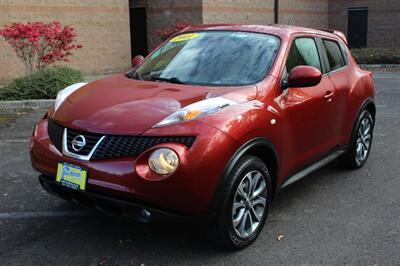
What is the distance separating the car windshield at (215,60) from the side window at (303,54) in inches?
7.4

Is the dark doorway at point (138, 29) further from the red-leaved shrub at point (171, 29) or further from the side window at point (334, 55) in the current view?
the side window at point (334, 55)

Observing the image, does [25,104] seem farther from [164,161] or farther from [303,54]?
[164,161]

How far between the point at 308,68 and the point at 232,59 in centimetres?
67

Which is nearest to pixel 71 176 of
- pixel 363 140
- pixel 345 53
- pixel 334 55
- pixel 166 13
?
pixel 334 55

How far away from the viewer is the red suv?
340 centimetres

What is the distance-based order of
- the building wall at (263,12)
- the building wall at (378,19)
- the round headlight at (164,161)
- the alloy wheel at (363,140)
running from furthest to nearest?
1. the building wall at (378,19)
2. the building wall at (263,12)
3. the alloy wheel at (363,140)
4. the round headlight at (164,161)

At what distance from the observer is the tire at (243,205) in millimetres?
3602

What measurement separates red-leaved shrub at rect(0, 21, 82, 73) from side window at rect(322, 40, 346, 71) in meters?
6.91

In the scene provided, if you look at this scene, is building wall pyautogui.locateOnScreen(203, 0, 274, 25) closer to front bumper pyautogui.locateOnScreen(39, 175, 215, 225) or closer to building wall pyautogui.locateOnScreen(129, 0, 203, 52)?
building wall pyautogui.locateOnScreen(129, 0, 203, 52)

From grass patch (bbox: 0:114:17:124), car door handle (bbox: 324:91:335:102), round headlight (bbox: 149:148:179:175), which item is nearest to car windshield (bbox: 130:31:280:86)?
car door handle (bbox: 324:91:335:102)

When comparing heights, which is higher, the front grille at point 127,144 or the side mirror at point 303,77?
the side mirror at point 303,77

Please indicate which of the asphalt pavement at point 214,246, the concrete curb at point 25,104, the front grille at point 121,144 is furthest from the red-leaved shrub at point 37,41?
the front grille at point 121,144

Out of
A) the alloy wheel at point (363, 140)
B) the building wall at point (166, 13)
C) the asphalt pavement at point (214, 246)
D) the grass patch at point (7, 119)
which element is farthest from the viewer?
the building wall at point (166, 13)

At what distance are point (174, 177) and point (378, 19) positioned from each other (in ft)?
80.4
